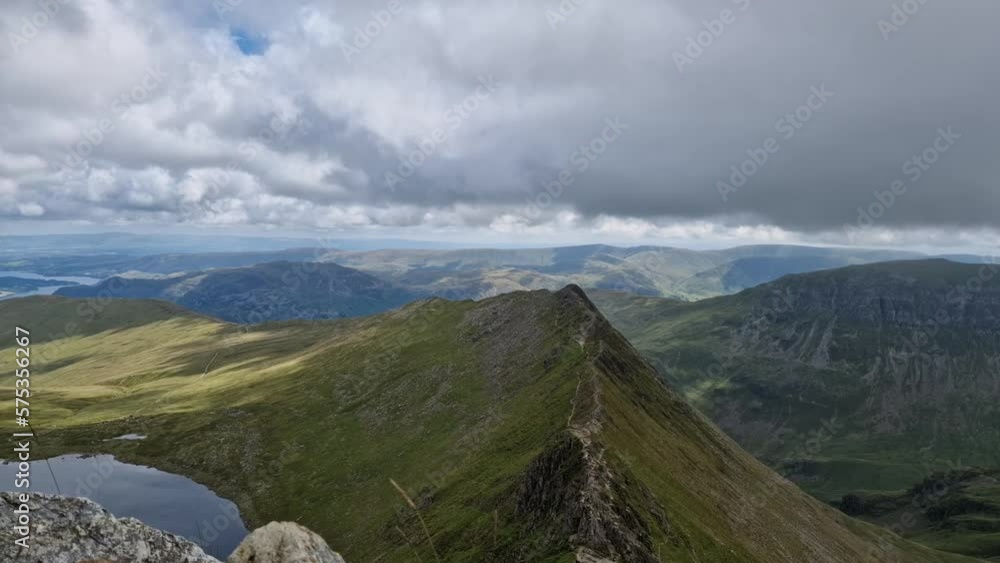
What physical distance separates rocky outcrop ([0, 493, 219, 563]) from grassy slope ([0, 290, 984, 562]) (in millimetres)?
22390

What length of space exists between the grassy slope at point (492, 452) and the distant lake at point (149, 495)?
15.1 ft

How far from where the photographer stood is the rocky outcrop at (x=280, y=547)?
23312 mm

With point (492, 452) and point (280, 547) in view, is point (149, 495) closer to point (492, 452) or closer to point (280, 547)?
point (492, 452)

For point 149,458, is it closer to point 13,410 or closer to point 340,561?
point 13,410

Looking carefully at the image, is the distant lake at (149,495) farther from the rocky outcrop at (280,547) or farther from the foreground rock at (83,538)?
the foreground rock at (83,538)

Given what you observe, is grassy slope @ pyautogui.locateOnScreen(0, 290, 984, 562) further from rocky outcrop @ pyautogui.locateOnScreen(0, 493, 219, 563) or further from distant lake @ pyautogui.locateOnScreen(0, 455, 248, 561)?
rocky outcrop @ pyautogui.locateOnScreen(0, 493, 219, 563)

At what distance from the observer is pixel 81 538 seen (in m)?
18.6

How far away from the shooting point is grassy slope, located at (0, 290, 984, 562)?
65125 mm

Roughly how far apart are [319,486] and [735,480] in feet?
286

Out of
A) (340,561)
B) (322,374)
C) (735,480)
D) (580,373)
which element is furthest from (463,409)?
(340,561)

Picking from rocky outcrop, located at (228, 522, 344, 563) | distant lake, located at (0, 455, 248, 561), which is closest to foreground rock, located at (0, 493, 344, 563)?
rocky outcrop, located at (228, 522, 344, 563)

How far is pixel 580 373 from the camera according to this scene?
10744cm

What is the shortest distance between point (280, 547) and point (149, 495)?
13274 centimetres

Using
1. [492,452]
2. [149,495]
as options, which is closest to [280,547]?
[492,452]
